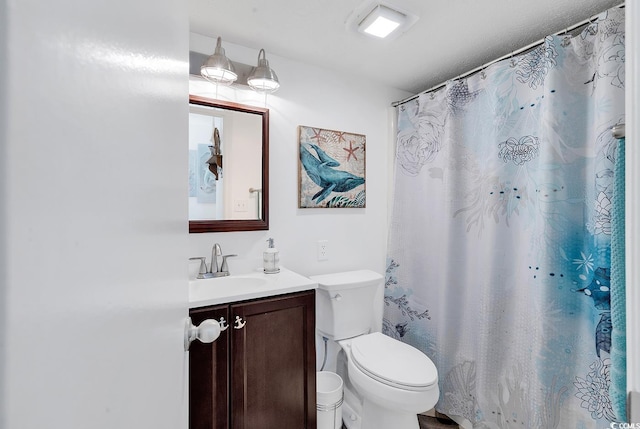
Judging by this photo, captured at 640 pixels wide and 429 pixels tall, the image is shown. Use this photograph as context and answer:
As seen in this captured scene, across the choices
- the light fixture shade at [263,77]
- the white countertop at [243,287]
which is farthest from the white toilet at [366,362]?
the light fixture shade at [263,77]

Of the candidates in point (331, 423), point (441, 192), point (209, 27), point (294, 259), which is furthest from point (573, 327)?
point (209, 27)

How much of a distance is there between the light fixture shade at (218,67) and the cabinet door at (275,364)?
1162 mm

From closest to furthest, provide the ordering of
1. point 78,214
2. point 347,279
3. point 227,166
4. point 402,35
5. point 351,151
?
point 78,214 → point 402,35 → point 227,166 → point 347,279 → point 351,151

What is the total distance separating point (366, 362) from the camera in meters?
1.50

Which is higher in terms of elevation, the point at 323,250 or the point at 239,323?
the point at 323,250

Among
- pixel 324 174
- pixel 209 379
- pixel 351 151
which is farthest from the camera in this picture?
pixel 351 151

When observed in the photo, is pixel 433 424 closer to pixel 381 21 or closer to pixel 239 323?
pixel 239 323

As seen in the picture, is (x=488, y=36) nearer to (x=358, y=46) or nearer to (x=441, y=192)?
(x=358, y=46)

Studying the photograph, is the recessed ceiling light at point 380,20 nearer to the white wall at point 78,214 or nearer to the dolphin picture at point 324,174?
the dolphin picture at point 324,174

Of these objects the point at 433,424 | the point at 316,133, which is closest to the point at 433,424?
the point at 433,424

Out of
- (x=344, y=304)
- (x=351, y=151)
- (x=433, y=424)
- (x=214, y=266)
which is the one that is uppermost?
(x=351, y=151)

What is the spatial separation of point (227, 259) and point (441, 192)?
1363 millimetres

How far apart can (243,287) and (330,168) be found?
3.06 feet

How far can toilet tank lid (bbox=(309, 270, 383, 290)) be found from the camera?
5.68ft
